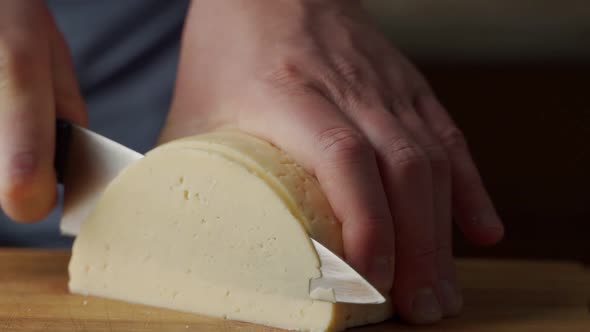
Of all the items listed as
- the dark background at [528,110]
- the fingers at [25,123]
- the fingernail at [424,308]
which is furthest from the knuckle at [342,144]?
the dark background at [528,110]

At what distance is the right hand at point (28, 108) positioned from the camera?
148 centimetres

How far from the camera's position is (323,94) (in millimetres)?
1546

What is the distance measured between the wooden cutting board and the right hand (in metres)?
0.17

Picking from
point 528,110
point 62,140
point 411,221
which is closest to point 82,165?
point 62,140

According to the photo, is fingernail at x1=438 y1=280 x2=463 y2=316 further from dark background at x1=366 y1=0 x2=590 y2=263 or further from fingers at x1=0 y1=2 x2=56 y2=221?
dark background at x1=366 y1=0 x2=590 y2=263

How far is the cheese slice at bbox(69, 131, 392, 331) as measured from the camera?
1.38 metres

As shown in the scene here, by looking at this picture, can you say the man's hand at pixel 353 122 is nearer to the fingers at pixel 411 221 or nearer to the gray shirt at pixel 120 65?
the fingers at pixel 411 221

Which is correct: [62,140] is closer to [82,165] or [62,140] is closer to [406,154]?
[82,165]

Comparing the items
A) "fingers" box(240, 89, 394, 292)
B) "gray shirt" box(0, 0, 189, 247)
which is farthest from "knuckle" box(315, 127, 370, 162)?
"gray shirt" box(0, 0, 189, 247)

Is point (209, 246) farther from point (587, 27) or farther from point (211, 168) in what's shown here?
point (587, 27)

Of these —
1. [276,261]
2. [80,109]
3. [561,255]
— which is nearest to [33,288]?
[80,109]

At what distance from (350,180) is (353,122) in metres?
0.17

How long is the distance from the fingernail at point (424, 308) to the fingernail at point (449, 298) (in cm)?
3

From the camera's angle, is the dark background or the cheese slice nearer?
the cheese slice
